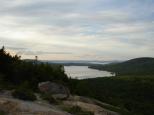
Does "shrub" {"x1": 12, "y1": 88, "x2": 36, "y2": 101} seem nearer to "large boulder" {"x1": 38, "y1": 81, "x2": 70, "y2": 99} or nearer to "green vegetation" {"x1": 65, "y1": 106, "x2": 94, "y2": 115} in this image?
"green vegetation" {"x1": 65, "y1": 106, "x2": 94, "y2": 115}

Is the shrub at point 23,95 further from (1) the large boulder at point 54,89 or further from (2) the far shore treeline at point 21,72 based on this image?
(2) the far shore treeline at point 21,72

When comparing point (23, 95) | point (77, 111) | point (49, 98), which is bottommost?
point (77, 111)

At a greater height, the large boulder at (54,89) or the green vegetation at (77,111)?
the large boulder at (54,89)

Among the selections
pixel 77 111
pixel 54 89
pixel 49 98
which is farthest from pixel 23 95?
pixel 54 89

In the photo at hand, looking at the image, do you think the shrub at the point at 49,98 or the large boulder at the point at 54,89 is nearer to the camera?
the shrub at the point at 49,98

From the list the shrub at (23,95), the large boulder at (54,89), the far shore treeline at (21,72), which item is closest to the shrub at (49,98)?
the shrub at (23,95)

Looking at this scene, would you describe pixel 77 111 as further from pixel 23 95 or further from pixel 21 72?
pixel 21 72

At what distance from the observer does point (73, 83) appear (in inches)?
1175

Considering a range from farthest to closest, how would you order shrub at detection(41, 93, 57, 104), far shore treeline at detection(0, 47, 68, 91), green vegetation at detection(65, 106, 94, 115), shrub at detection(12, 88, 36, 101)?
far shore treeline at detection(0, 47, 68, 91) → shrub at detection(41, 93, 57, 104) → shrub at detection(12, 88, 36, 101) → green vegetation at detection(65, 106, 94, 115)

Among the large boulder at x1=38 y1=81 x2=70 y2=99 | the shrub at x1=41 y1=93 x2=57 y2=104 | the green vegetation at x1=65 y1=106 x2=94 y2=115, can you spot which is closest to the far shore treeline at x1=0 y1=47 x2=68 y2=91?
the large boulder at x1=38 y1=81 x2=70 y2=99

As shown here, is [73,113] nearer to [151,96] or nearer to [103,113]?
[103,113]

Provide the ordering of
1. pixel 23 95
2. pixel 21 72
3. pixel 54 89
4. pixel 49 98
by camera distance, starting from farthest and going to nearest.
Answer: pixel 21 72 < pixel 54 89 < pixel 49 98 < pixel 23 95

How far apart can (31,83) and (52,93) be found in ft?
12.8

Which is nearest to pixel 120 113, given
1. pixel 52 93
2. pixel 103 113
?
pixel 103 113
